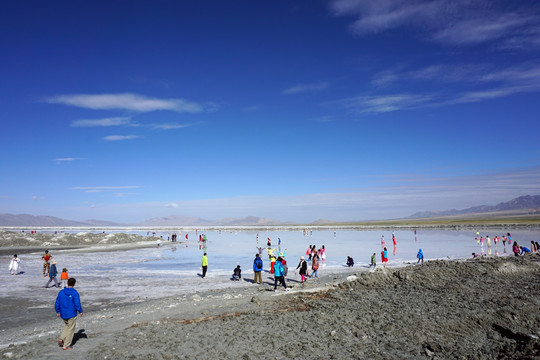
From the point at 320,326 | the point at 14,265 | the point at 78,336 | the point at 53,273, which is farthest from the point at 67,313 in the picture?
the point at 14,265

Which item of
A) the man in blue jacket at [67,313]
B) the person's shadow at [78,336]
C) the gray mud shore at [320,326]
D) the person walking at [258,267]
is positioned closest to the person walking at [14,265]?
the gray mud shore at [320,326]

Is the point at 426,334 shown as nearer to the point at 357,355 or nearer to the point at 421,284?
the point at 357,355

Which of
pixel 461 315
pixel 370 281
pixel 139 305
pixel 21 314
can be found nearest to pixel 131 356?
pixel 139 305

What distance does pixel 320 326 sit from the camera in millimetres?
11031

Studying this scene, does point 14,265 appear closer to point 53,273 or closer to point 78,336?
point 53,273

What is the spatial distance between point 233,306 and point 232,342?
4252 millimetres

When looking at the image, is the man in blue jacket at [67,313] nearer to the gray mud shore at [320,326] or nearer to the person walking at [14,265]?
the gray mud shore at [320,326]

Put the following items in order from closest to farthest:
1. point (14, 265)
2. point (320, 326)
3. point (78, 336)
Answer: point (78, 336), point (320, 326), point (14, 265)

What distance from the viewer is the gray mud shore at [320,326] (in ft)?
30.0

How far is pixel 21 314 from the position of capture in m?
14.6

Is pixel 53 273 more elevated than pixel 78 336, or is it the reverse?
pixel 53 273

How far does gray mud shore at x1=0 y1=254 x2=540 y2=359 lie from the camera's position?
9.13 metres

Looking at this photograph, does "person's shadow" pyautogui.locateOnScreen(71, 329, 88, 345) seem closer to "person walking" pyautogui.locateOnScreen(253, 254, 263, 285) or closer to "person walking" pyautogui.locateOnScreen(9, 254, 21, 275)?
"person walking" pyautogui.locateOnScreen(253, 254, 263, 285)

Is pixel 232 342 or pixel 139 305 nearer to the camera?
pixel 232 342
